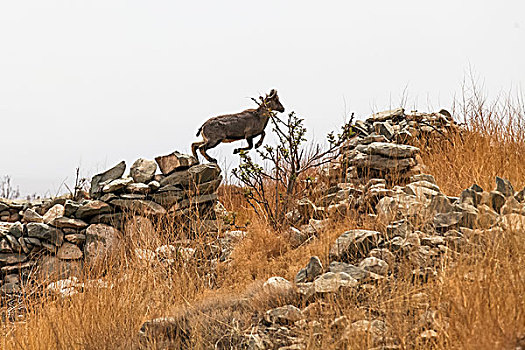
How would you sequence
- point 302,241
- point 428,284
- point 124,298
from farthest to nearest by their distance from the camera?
point 302,241
point 124,298
point 428,284

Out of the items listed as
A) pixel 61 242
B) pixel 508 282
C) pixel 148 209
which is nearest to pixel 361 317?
pixel 508 282

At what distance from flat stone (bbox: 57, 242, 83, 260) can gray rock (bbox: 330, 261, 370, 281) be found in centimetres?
428

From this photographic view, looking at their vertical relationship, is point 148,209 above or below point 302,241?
above

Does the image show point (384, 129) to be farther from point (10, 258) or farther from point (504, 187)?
point (10, 258)

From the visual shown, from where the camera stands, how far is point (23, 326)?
368cm

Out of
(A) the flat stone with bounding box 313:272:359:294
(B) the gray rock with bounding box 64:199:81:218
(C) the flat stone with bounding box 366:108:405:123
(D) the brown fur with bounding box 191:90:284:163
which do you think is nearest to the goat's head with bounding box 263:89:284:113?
(D) the brown fur with bounding box 191:90:284:163

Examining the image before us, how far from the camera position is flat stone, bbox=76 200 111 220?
6758 mm

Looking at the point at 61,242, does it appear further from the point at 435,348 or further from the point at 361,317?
the point at 435,348

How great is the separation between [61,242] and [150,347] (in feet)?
13.7

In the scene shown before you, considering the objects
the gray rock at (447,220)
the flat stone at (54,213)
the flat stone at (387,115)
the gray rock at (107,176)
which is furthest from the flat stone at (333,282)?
the flat stone at (387,115)

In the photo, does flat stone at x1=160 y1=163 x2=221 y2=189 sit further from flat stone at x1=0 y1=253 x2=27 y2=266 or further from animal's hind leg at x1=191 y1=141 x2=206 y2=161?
flat stone at x1=0 y1=253 x2=27 y2=266

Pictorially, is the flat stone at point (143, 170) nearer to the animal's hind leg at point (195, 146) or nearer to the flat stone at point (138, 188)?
the flat stone at point (138, 188)

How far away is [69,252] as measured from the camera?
6.66 metres

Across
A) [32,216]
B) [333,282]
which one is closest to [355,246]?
[333,282]
